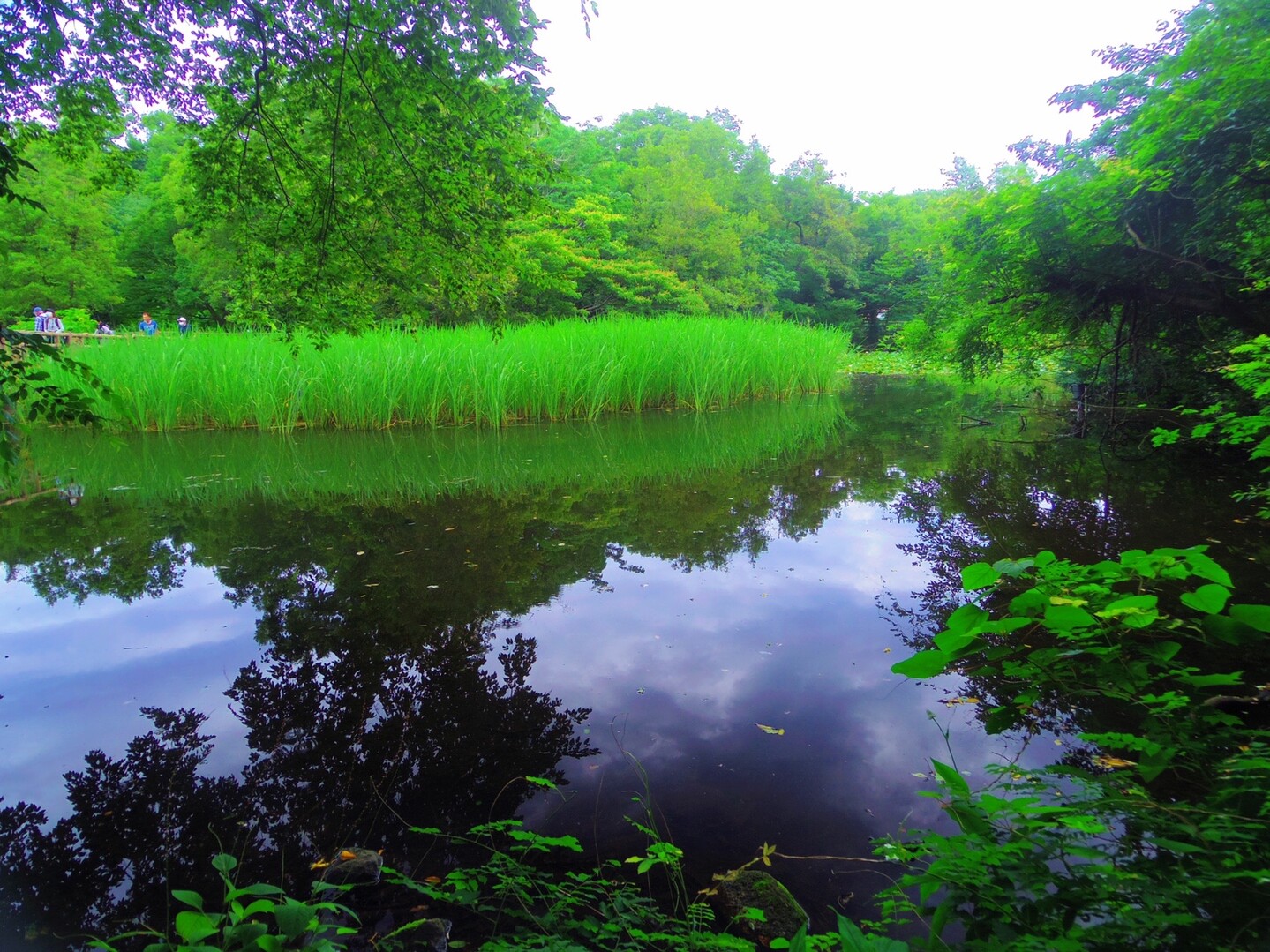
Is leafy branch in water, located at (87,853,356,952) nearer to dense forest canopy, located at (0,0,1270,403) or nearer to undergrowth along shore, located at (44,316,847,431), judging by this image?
dense forest canopy, located at (0,0,1270,403)

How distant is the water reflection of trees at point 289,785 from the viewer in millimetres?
1381

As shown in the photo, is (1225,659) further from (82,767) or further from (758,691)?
(82,767)

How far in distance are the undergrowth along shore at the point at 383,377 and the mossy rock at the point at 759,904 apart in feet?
23.2

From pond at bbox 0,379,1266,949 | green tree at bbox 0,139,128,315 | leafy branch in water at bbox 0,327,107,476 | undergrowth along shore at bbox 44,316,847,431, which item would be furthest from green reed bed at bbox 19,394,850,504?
green tree at bbox 0,139,128,315

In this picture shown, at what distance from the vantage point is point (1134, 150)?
407 centimetres

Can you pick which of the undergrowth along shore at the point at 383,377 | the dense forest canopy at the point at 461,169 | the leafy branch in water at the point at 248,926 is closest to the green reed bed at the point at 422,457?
the undergrowth along shore at the point at 383,377

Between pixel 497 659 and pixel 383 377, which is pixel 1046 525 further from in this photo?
pixel 383 377

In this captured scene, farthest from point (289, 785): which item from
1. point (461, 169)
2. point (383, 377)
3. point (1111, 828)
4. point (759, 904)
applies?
point (383, 377)

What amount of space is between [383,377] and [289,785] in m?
6.86

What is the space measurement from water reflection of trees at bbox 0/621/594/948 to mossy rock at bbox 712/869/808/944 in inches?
21.9

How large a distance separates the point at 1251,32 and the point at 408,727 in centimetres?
488

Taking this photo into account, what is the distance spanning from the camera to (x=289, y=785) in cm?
169

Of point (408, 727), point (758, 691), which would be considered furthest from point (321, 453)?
point (758, 691)

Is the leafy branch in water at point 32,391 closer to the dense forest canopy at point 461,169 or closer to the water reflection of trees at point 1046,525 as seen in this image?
the dense forest canopy at point 461,169
